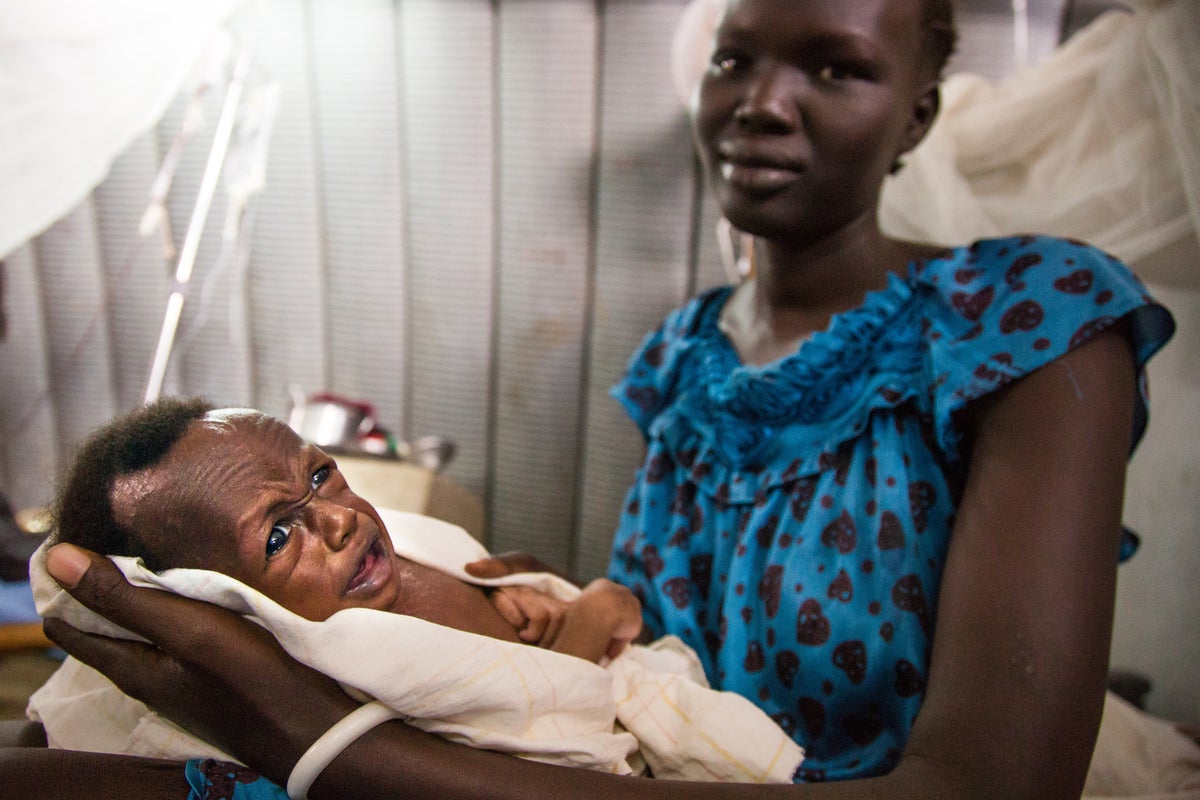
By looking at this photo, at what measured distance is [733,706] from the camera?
1004 millimetres

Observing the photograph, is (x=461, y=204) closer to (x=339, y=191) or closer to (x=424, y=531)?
(x=339, y=191)

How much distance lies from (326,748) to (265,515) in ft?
0.75

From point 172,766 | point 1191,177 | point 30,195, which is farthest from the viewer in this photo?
point 30,195

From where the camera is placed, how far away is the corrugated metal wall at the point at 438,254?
6.81 feet

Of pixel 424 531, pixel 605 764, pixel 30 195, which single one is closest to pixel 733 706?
pixel 605 764

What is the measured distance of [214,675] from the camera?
777mm

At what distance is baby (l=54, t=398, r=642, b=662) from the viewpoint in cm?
76

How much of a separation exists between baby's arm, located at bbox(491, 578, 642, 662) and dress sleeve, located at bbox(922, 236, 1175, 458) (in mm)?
490

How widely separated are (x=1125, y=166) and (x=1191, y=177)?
8.3 inches

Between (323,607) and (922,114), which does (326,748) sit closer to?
(323,607)

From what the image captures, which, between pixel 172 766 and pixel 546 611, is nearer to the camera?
pixel 172 766

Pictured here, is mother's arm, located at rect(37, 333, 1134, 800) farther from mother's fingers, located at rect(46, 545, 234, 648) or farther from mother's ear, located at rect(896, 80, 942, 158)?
mother's ear, located at rect(896, 80, 942, 158)

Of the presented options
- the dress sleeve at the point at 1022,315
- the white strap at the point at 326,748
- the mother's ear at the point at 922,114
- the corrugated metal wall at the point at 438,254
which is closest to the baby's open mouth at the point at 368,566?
the white strap at the point at 326,748

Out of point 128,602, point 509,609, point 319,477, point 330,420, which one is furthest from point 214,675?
point 330,420
